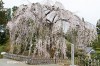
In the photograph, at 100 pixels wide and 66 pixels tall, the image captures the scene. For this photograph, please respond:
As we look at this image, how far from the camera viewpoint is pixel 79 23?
17953mm

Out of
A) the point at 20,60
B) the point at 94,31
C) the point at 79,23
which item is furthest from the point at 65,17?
the point at 20,60

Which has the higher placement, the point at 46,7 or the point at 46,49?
Result: the point at 46,7

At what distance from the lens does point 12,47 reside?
20297mm

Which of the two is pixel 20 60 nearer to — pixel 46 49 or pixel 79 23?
pixel 46 49

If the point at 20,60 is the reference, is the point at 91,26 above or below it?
above

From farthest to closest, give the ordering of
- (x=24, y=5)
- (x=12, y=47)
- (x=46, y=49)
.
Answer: (x=12, y=47) < (x=24, y=5) < (x=46, y=49)

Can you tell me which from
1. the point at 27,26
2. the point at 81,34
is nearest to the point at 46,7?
the point at 27,26

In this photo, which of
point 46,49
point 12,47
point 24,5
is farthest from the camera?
point 12,47

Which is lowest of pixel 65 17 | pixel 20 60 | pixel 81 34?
pixel 20 60

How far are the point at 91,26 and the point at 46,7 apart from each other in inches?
132

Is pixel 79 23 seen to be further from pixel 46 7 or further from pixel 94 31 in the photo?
pixel 46 7

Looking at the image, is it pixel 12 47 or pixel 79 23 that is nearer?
pixel 79 23

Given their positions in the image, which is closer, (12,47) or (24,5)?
(24,5)

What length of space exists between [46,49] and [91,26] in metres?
3.54
